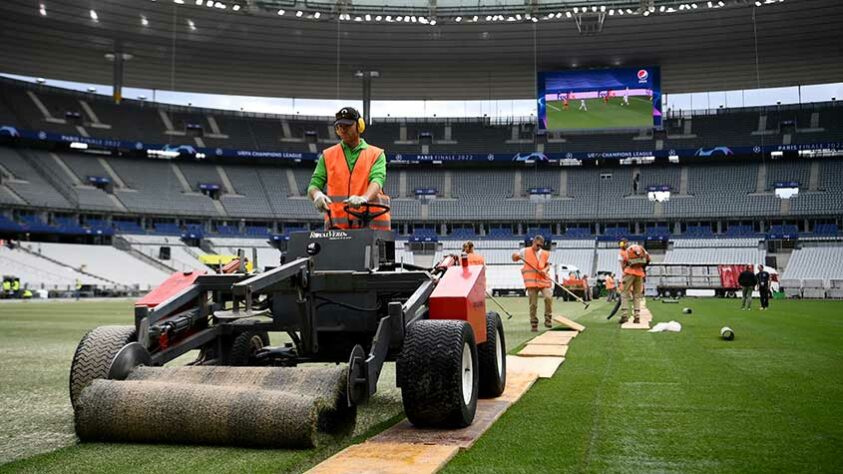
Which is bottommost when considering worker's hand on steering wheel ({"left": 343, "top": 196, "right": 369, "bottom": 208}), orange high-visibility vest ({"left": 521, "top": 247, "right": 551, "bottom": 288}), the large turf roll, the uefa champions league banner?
the large turf roll

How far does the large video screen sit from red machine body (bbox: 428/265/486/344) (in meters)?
43.1

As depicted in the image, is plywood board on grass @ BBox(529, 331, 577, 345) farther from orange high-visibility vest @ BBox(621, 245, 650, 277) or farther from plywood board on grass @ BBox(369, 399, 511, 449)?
plywood board on grass @ BBox(369, 399, 511, 449)

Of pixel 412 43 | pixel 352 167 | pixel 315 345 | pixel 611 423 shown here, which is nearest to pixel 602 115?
pixel 412 43

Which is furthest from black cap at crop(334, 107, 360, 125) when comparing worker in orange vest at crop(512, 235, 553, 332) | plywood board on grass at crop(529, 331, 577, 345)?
worker in orange vest at crop(512, 235, 553, 332)

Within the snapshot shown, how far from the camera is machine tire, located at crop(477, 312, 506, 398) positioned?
19.9 feet

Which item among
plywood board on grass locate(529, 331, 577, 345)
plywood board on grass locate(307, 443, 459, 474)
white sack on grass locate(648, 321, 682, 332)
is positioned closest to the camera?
plywood board on grass locate(307, 443, 459, 474)

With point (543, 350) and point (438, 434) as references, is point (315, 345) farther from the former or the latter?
point (543, 350)

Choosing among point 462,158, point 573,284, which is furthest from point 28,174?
point 573,284

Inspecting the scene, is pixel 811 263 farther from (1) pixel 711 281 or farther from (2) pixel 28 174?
(2) pixel 28 174

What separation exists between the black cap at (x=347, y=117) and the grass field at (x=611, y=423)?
237 cm

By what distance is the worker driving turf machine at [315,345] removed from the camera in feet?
14.2

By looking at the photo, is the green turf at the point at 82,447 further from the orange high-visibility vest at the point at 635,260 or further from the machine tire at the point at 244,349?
the orange high-visibility vest at the point at 635,260

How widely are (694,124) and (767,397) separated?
6133cm

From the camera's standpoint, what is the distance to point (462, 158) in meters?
65.2
